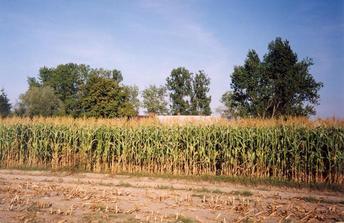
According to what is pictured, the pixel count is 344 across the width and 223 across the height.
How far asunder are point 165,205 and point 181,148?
851cm

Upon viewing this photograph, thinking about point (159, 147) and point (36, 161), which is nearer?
point (159, 147)

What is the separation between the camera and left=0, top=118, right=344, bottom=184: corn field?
16.2 metres

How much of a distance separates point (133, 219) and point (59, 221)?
66.3 inches

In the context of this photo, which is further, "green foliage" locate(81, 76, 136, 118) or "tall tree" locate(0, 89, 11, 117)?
"tall tree" locate(0, 89, 11, 117)

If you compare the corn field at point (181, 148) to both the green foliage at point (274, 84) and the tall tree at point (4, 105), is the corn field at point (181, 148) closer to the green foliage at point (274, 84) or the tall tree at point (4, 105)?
the green foliage at point (274, 84)

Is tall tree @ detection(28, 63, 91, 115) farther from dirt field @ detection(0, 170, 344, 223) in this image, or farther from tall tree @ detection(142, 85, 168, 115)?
dirt field @ detection(0, 170, 344, 223)

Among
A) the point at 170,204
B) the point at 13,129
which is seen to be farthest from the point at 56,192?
the point at 13,129

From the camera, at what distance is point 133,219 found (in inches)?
322

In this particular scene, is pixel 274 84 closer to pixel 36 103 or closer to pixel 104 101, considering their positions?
pixel 104 101

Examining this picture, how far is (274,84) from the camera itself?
156 feet

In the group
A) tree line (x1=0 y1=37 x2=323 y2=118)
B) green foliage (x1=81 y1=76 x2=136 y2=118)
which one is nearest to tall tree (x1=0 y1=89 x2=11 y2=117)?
tree line (x1=0 y1=37 x2=323 y2=118)

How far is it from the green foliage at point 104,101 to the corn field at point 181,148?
1143 inches

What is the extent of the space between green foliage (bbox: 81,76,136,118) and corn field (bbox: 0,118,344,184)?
29.0 metres

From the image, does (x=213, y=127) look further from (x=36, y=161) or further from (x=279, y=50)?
(x=279, y=50)
